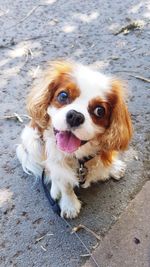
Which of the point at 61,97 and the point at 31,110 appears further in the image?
the point at 31,110

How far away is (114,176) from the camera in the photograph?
8.06 feet

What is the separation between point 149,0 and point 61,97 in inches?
98.9

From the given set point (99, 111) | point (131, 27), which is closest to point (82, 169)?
point (99, 111)

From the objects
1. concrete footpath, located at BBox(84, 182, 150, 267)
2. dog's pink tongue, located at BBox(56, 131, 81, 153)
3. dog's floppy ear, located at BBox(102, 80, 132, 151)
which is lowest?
concrete footpath, located at BBox(84, 182, 150, 267)

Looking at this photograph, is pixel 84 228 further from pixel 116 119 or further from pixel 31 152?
pixel 116 119

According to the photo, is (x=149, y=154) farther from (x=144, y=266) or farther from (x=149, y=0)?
(x=149, y=0)

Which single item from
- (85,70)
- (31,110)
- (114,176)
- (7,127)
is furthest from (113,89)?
(7,127)

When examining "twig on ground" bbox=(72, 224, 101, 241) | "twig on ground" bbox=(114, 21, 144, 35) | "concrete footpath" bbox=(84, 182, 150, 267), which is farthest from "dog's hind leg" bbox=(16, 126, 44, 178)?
"twig on ground" bbox=(114, 21, 144, 35)

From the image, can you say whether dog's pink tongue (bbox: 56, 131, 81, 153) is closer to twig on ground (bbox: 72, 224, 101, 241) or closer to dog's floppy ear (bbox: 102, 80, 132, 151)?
dog's floppy ear (bbox: 102, 80, 132, 151)

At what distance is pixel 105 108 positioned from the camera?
1.89 meters

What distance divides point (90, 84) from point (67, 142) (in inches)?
11.3

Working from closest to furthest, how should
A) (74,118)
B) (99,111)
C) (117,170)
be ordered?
(74,118), (99,111), (117,170)

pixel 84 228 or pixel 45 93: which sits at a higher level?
pixel 45 93

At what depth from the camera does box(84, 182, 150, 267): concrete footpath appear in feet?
6.90
